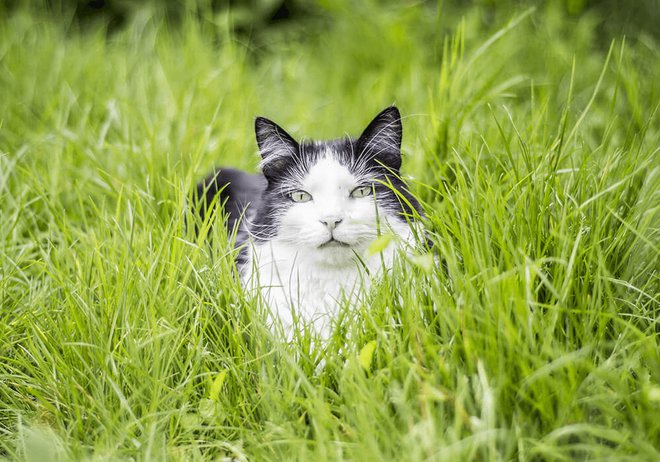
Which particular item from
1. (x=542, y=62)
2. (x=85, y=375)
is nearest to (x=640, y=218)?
(x=85, y=375)

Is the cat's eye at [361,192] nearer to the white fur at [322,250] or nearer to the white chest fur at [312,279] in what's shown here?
the white fur at [322,250]

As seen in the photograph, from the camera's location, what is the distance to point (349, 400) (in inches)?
54.9

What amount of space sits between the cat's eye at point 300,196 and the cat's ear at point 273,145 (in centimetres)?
12

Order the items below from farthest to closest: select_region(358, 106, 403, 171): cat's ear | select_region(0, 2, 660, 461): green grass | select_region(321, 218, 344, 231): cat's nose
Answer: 1. select_region(358, 106, 403, 171): cat's ear
2. select_region(321, 218, 344, 231): cat's nose
3. select_region(0, 2, 660, 461): green grass

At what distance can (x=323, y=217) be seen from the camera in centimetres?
166

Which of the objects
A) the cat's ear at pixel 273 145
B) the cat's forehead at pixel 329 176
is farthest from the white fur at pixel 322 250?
the cat's ear at pixel 273 145

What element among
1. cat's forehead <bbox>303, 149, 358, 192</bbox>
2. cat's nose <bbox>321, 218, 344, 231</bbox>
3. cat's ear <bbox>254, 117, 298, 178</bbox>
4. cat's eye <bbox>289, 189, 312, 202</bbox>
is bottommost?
cat's nose <bbox>321, 218, 344, 231</bbox>

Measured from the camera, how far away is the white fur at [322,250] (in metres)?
1.68

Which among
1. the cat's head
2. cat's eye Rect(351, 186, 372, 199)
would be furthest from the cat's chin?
cat's eye Rect(351, 186, 372, 199)

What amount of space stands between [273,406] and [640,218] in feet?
3.42

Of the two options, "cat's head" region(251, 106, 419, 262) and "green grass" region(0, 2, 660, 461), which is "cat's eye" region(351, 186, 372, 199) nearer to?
"cat's head" region(251, 106, 419, 262)

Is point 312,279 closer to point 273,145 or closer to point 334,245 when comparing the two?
point 334,245

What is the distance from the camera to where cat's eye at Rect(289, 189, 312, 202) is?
1769mm

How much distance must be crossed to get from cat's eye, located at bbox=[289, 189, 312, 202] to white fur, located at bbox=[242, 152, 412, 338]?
0.02 meters
